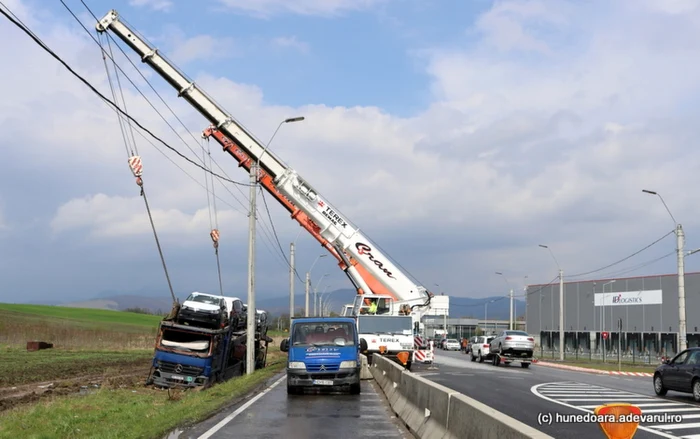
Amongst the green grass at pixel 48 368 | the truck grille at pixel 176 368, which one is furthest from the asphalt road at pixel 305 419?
the green grass at pixel 48 368

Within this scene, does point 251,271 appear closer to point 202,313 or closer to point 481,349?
point 202,313

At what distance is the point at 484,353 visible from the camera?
153 ft

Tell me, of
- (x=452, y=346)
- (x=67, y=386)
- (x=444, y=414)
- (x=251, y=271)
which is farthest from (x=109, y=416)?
(x=452, y=346)

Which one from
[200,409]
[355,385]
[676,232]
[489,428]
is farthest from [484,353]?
[489,428]

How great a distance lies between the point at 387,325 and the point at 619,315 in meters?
50.9

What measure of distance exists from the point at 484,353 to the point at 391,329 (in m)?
16.0

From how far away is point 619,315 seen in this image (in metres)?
76.5

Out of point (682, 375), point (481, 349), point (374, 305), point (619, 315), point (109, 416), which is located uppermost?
A: point (619, 315)

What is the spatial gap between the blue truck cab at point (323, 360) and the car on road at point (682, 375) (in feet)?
27.9

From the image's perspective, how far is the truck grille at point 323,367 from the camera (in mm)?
19984

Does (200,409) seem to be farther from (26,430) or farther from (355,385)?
(355,385)

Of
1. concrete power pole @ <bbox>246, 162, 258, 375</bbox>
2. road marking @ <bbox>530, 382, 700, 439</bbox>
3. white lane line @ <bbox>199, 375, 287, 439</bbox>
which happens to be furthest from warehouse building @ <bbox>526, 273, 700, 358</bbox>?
white lane line @ <bbox>199, 375, 287, 439</bbox>

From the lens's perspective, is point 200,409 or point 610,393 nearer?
point 200,409

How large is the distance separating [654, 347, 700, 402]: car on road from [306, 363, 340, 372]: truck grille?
363 inches
